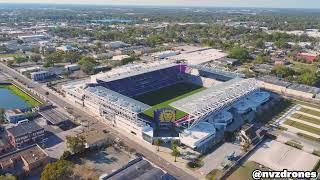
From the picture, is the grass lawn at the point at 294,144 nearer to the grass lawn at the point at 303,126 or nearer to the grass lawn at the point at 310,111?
the grass lawn at the point at 303,126

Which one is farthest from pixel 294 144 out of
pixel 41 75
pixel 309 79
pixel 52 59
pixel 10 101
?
pixel 52 59

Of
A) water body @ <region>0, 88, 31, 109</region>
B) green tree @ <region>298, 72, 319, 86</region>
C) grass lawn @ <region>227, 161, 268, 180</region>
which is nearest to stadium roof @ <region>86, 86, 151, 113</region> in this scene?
water body @ <region>0, 88, 31, 109</region>

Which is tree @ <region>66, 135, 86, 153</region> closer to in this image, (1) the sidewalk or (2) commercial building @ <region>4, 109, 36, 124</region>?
(2) commercial building @ <region>4, 109, 36, 124</region>

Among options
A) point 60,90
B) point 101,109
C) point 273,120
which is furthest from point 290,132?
point 60,90

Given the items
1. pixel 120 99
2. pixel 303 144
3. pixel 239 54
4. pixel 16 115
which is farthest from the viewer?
pixel 239 54

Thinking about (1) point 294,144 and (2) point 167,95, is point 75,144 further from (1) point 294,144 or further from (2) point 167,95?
(1) point 294,144

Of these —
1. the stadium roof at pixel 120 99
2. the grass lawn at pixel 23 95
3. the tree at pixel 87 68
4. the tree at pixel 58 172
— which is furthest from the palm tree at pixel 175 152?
the tree at pixel 87 68

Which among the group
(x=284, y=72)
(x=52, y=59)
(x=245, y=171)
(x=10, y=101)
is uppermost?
(x=52, y=59)

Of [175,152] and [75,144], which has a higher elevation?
[75,144]

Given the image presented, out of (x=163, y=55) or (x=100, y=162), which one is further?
(x=163, y=55)
